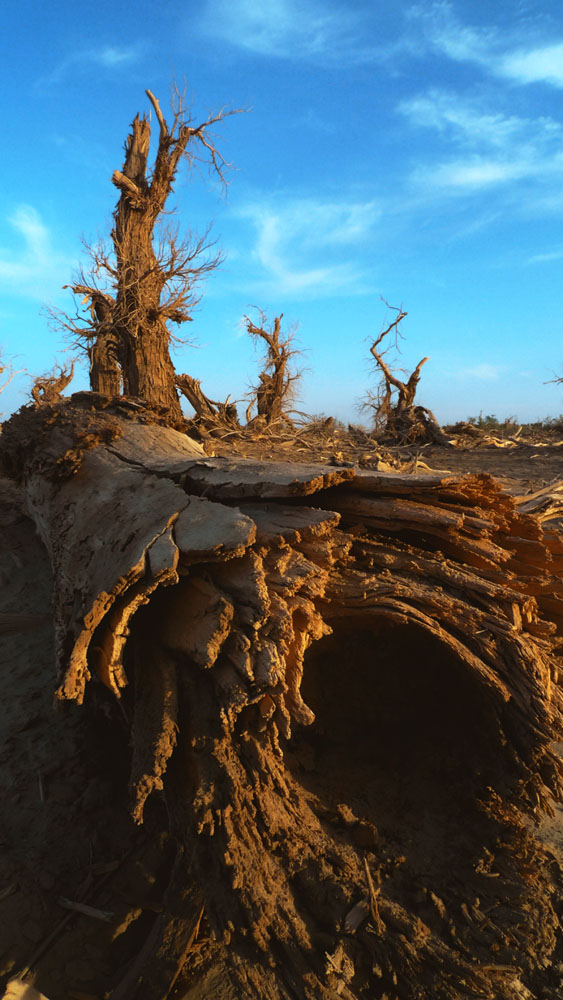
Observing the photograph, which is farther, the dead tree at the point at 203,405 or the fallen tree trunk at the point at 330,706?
the dead tree at the point at 203,405

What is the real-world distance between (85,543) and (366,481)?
147 cm

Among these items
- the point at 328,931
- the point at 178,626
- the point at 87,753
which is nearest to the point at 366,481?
the point at 178,626

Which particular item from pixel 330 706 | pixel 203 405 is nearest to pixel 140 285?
pixel 203 405

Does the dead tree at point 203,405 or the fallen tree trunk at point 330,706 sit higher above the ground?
the dead tree at point 203,405

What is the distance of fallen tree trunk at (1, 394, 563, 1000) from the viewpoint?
77.8 inches

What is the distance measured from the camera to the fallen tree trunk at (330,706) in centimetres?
198

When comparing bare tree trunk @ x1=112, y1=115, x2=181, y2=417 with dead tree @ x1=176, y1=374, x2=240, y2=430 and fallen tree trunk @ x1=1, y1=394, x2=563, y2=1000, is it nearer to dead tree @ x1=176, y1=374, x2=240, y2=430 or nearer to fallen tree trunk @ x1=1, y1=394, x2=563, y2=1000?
dead tree @ x1=176, y1=374, x2=240, y2=430

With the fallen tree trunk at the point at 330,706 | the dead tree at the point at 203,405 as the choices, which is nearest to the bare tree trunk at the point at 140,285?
the dead tree at the point at 203,405

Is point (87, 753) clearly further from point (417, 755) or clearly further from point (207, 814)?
point (417, 755)

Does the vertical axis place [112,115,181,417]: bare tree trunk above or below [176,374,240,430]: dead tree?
above

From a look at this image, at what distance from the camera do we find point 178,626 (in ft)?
7.76

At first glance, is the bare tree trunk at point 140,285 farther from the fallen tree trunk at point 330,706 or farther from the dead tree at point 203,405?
the fallen tree trunk at point 330,706

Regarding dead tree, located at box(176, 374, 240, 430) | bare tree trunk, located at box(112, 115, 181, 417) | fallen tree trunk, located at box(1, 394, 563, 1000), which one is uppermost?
A: bare tree trunk, located at box(112, 115, 181, 417)

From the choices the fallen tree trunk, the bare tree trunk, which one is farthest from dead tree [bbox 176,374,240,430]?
the fallen tree trunk
